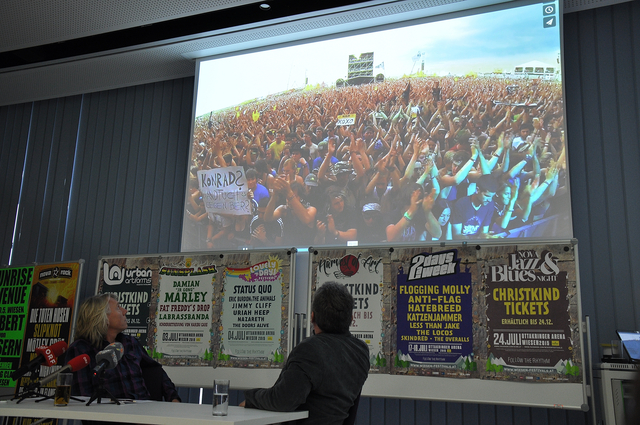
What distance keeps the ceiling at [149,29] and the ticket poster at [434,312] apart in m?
1.83

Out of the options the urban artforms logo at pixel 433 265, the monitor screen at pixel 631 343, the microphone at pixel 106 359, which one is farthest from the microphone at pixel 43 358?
the monitor screen at pixel 631 343

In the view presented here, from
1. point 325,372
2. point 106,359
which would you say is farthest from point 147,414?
point 325,372

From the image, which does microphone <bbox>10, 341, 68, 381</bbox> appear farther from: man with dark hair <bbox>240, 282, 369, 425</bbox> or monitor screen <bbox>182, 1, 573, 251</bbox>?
monitor screen <bbox>182, 1, 573, 251</bbox>

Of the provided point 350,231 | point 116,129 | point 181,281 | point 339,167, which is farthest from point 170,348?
point 116,129

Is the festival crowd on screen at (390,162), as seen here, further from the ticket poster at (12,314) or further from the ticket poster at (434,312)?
the ticket poster at (12,314)

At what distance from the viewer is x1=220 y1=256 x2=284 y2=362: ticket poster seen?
12.0 feet

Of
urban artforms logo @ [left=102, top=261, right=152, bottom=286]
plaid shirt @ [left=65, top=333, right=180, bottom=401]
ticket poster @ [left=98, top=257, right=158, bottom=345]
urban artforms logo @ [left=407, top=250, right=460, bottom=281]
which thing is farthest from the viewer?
urban artforms logo @ [left=102, top=261, right=152, bottom=286]

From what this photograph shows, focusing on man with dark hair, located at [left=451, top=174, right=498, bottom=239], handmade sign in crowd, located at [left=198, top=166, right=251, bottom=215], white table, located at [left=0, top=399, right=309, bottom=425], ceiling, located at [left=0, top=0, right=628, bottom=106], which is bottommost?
white table, located at [left=0, top=399, right=309, bottom=425]

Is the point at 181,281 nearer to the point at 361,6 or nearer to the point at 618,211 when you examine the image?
the point at 361,6

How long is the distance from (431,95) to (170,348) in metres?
2.59

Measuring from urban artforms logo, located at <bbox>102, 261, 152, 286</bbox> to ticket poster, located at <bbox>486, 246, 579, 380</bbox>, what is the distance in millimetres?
2496

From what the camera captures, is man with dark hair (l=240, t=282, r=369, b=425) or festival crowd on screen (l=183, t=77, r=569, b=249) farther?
festival crowd on screen (l=183, t=77, r=569, b=249)

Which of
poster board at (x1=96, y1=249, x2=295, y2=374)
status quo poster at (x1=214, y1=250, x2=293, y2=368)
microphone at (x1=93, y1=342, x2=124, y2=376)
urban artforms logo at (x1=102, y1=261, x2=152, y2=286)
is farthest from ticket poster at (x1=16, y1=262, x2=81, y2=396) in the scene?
microphone at (x1=93, y1=342, x2=124, y2=376)

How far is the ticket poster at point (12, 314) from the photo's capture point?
4496 millimetres
